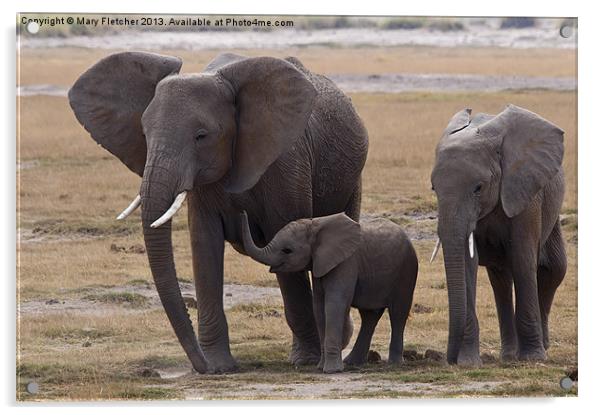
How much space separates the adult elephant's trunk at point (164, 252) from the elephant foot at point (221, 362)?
176mm

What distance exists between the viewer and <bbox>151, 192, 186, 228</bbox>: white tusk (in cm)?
1139

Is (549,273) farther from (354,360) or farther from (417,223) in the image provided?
(417,223)

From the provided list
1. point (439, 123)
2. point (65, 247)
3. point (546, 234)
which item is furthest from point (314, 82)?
point (439, 123)

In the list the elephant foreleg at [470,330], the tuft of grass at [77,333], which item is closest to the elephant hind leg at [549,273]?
the elephant foreleg at [470,330]

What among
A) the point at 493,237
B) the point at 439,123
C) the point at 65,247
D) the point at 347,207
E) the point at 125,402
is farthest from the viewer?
the point at 439,123

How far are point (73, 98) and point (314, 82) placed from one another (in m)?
1.72

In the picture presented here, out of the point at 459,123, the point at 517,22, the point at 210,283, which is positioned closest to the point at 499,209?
the point at 459,123

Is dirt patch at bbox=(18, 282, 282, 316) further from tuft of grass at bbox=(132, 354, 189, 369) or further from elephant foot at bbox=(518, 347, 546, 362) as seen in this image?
elephant foot at bbox=(518, 347, 546, 362)

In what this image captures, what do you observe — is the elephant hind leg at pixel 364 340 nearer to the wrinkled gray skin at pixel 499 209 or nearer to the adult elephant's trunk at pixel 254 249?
the wrinkled gray skin at pixel 499 209

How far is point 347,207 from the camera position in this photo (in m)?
13.6

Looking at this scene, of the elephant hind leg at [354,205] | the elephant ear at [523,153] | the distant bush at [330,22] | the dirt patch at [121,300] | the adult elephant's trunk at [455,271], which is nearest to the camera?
the adult elephant's trunk at [455,271]

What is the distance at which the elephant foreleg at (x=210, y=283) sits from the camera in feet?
40.7

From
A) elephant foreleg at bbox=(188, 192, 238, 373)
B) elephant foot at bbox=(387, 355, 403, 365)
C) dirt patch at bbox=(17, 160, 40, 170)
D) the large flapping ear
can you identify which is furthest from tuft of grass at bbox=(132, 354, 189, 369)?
dirt patch at bbox=(17, 160, 40, 170)
